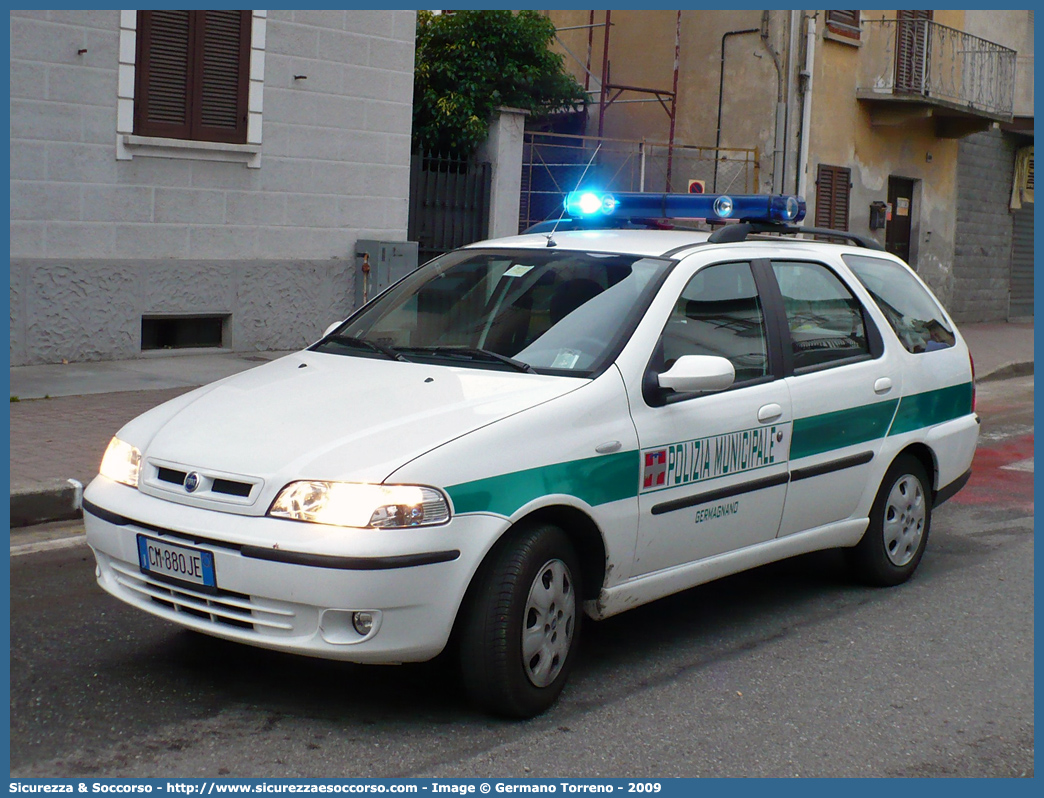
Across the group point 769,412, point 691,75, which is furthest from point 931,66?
point 769,412

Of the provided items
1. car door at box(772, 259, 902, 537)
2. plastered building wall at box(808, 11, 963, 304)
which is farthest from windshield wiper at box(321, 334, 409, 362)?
plastered building wall at box(808, 11, 963, 304)

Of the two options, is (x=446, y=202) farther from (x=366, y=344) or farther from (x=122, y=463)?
(x=122, y=463)

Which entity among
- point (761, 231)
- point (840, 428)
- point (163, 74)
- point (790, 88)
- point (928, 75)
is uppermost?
point (928, 75)

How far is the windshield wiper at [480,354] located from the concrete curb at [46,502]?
9.09ft

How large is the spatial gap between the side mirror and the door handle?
445 mm

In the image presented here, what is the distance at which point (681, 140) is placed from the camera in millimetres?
20188

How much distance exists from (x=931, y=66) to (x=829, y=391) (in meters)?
17.5

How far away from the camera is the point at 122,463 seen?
14.1 feet

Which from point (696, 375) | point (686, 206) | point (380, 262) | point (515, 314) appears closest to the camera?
point (696, 375)

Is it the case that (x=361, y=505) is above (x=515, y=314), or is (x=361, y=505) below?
below

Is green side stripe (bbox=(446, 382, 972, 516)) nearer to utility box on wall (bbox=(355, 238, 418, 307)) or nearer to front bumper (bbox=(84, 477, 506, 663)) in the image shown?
front bumper (bbox=(84, 477, 506, 663))

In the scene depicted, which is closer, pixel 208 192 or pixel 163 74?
pixel 163 74

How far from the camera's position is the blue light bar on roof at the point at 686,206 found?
19.2 feet

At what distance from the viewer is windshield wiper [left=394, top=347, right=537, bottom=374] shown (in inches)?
180
